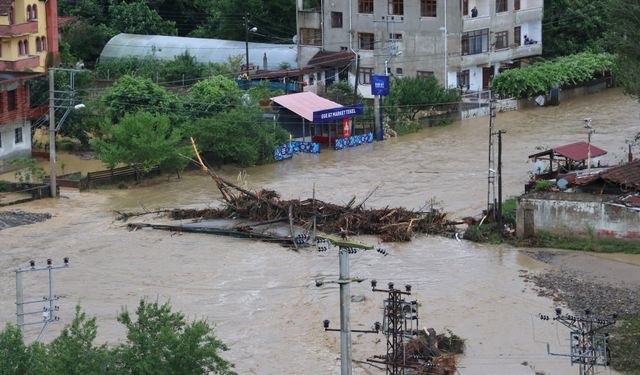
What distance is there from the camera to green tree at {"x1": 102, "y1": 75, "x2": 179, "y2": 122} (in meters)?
54.5

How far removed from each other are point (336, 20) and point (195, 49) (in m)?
8.23

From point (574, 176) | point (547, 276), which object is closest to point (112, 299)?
point (547, 276)

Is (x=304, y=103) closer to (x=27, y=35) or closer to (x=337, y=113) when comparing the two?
(x=337, y=113)

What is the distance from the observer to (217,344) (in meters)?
22.8

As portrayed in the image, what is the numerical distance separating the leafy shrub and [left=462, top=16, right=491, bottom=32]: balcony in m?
3.15

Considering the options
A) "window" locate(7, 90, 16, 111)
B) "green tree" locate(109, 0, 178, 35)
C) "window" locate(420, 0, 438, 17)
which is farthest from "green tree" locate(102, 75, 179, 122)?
"green tree" locate(109, 0, 178, 35)

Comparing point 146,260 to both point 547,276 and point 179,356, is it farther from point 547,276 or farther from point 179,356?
point 179,356

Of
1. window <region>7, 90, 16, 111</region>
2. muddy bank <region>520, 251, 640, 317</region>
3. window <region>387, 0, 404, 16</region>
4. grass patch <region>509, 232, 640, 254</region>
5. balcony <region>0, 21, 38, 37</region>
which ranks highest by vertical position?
window <region>387, 0, 404, 16</region>

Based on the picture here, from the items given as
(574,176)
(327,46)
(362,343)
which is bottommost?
(362,343)

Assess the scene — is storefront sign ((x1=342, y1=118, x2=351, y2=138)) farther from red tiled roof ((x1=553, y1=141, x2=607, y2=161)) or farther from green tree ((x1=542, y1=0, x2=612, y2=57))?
green tree ((x1=542, y1=0, x2=612, y2=57))

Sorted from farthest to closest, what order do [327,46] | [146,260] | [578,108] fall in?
[327,46], [578,108], [146,260]

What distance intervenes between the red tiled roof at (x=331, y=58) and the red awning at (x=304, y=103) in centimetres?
1020

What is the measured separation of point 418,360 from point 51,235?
17.2 meters

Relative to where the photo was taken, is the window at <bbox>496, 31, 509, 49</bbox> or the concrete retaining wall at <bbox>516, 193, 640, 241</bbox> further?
the window at <bbox>496, 31, 509, 49</bbox>
